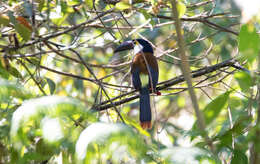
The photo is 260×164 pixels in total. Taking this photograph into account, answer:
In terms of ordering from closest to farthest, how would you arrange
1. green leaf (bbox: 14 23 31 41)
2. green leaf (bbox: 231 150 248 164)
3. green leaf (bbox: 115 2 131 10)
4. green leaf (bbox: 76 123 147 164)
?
green leaf (bbox: 76 123 147 164), green leaf (bbox: 231 150 248 164), green leaf (bbox: 115 2 131 10), green leaf (bbox: 14 23 31 41)

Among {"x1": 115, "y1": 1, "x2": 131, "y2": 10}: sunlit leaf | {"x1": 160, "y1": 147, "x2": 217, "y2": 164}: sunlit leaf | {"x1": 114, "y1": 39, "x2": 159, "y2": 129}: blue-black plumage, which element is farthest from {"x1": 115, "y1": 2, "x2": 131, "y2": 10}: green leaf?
{"x1": 160, "y1": 147, "x2": 217, "y2": 164}: sunlit leaf

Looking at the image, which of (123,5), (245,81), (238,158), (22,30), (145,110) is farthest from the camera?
(145,110)

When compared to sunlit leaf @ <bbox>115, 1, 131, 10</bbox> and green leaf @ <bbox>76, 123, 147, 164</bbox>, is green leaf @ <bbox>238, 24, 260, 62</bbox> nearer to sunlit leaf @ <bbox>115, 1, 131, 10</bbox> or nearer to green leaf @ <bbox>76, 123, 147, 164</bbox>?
green leaf @ <bbox>76, 123, 147, 164</bbox>

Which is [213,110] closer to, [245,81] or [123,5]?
[245,81]

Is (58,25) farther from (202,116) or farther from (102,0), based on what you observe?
(202,116)

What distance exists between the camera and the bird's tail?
13.4ft

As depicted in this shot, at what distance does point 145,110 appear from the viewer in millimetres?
4219

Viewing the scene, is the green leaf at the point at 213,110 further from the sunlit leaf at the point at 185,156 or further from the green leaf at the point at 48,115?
the green leaf at the point at 48,115

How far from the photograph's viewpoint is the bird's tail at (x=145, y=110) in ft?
13.4

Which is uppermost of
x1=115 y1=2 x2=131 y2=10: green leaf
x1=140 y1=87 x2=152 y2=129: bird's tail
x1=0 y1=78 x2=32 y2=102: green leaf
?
x1=115 y1=2 x2=131 y2=10: green leaf

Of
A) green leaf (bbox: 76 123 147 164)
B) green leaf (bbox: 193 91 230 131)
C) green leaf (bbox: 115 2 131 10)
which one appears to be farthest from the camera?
green leaf (bbox: 115 2 131 10)

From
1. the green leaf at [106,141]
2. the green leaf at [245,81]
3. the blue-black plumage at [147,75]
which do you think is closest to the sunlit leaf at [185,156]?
the green leaf at [106,141]

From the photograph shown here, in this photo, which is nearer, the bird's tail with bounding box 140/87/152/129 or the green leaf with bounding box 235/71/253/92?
the green leaf with bounding box 235/71/253/92

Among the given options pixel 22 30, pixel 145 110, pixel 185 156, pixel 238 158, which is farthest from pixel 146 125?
pixel 185 156
